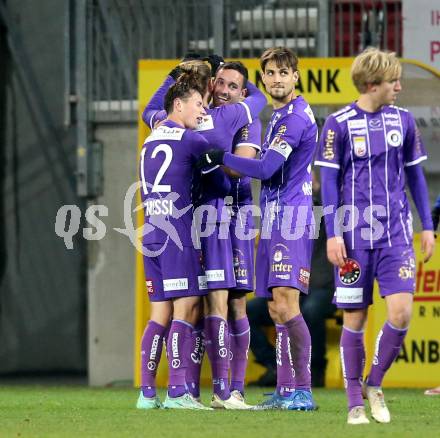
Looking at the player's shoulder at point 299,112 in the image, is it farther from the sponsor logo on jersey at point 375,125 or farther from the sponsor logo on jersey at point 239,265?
the sponsor logo on jersey at point 375,125

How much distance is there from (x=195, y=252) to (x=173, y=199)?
1.11 ft

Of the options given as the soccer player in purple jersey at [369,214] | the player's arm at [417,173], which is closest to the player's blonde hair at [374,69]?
the soccer player in purple jersey at [369,214]

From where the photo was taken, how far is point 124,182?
13.2 m

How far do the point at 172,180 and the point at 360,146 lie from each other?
1542 millimetres

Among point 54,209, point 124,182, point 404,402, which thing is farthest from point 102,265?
point 404,402

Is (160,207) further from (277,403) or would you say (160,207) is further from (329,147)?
(329,147)

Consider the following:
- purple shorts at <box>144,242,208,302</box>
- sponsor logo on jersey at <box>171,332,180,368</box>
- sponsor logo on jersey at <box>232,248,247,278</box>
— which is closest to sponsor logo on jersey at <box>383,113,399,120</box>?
purple shorts at <box>144,242,208,302</box>

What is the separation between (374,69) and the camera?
6820mm

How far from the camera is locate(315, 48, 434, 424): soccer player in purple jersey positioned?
6789 millimetres

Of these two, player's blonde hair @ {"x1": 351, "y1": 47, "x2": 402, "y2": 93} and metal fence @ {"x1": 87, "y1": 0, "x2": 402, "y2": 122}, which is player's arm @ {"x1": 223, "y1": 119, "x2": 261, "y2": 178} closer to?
player's blonde hair @ {"x1": 351, "y1": 47, "x2": 402, "y2": 93}

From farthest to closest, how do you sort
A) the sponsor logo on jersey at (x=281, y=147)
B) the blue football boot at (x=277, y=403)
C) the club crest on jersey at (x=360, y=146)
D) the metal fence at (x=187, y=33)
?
the metal fence at (x=187, y=33) < the blue football boot at (x=277, y=403) < the sponsor logo on jersey at (x=281, y=147) < the club crest on jersey at (x=360, y=146)

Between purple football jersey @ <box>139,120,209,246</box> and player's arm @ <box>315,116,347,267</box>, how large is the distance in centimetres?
126

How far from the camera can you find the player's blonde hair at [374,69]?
6.82 meters

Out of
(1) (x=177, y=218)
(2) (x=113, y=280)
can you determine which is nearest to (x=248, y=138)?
(1) (x=177, y=218)
